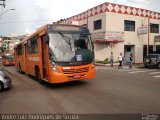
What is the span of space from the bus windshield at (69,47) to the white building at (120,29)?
17361 mm

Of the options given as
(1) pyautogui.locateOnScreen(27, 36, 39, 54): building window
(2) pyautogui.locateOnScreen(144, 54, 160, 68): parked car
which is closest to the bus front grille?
(1) pyautogui.locateOnScreen(27, 36, 39, 54): building window

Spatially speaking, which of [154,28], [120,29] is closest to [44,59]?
[120,29]

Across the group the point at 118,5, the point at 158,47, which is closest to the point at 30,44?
the point at 118,5

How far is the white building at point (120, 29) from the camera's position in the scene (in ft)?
94.7

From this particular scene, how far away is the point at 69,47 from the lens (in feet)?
35.0

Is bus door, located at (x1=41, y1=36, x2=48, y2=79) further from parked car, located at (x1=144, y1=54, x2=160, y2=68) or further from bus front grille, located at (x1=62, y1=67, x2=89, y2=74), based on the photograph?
parked car, located at (x1=144, y1=54, x2=160, y2=68)

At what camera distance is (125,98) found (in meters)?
8.49

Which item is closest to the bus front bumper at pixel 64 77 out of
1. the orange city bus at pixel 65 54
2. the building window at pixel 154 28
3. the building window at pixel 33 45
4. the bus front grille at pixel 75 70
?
the orange city bus at pixel 65 54

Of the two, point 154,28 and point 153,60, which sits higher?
point 154,28

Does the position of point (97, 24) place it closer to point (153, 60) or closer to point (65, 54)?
point (153, 60)

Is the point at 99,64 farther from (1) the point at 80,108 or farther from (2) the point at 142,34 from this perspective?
(1) the point at 80,108

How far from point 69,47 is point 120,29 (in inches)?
804

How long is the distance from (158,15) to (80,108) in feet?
101

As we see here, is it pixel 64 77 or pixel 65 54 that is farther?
pixel 65 54
